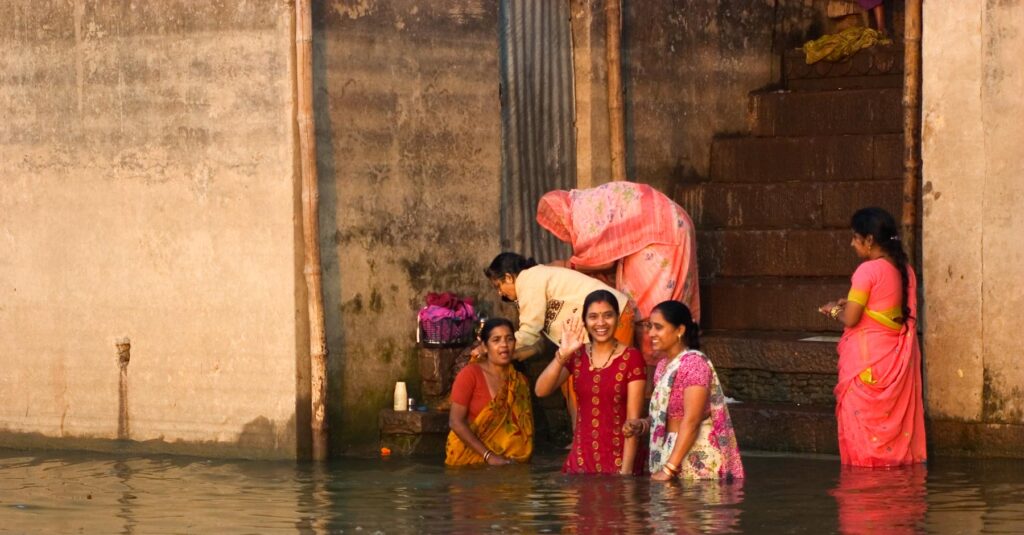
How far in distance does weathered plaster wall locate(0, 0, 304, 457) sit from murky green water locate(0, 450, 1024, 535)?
0.65 metres

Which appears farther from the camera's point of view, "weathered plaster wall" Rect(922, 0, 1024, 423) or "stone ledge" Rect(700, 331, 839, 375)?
"stone ledge" Rect(700, 331, 839, 375)

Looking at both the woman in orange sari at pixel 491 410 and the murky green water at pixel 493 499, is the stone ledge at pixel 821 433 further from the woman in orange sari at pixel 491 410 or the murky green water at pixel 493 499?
the woman in orange sari at pixel 491 410

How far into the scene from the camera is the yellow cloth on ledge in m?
14.7

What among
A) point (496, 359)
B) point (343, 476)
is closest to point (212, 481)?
point (343, 476)

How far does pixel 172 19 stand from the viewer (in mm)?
11922

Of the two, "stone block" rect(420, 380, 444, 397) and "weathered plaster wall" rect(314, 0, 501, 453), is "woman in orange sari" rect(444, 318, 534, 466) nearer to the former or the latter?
"stone block" rect(420, 380, 444, 397)

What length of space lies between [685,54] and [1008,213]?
4.00 metres

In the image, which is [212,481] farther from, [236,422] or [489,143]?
[489,143]

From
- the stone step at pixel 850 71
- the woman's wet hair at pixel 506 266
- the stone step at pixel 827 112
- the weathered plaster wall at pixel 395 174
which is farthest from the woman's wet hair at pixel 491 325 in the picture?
the stone step at pixel 850 71

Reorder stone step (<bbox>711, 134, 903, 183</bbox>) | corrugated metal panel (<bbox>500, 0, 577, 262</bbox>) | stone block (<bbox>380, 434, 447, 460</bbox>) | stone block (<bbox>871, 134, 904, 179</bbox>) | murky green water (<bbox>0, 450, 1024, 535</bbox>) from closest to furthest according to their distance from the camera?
murky green water (<bbox>0, 450, 1024, 535</bbox>)
stone block (<bbox>380, 434, 447, 460</bbox>)
corrugated metal panel (<bbox>500, 0, 577, 262</bbox>)
stone block (<bbox>871, 134, 904, 179</bbox>)
stone step (<bbox>711, 134, 903, 183</bbox>)

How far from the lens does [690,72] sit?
1431 cm

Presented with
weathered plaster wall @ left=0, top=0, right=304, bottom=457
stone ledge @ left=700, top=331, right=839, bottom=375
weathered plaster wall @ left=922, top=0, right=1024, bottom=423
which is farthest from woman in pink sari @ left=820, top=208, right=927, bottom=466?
weathered plaster wall @ left=0, top=0, right=304, bottom=457

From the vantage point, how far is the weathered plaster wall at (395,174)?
1169 cm

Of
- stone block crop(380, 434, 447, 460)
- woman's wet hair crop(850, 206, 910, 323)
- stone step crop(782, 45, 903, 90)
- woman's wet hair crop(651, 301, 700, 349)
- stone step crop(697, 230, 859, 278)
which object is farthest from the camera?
stone step crop(782, 45, 903, 90)
